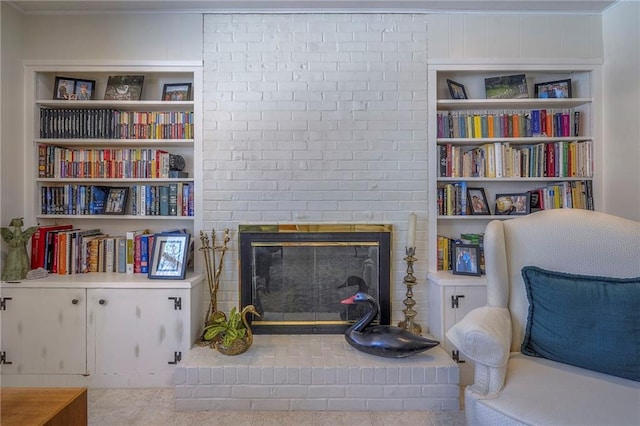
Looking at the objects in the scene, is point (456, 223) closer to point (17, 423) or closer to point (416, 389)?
point (416, 389)

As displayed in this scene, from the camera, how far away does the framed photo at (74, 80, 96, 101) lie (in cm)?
247

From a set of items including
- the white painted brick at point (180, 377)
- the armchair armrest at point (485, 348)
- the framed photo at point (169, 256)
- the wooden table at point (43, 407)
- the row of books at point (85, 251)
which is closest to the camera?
the wooden table at point (43, 407)

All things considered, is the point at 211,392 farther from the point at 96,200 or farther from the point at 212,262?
the point at 96,200

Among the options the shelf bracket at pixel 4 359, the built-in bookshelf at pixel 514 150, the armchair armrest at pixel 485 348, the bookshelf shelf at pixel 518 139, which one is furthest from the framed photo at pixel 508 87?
the shelf bracket at pixel 4 359

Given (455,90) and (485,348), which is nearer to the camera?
(485,348)

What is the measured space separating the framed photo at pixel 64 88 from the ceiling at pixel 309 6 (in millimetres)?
456

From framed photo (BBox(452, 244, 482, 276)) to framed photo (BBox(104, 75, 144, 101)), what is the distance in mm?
2514

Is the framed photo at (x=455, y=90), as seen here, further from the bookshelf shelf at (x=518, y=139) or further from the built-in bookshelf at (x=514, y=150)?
the bookshelf shelf at (x=518, y=139)

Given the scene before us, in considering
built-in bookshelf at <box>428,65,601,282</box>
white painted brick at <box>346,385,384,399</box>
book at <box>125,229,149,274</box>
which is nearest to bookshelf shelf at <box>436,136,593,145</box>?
built-in bookshelf at <box>428,65,601,282</box>

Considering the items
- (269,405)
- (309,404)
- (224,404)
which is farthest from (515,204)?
(224,404)

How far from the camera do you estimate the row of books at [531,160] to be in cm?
242

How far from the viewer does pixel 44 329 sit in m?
2.10

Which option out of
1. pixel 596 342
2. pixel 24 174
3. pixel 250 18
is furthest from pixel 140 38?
pixel 596 342

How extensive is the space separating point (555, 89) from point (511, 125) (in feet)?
1.39
